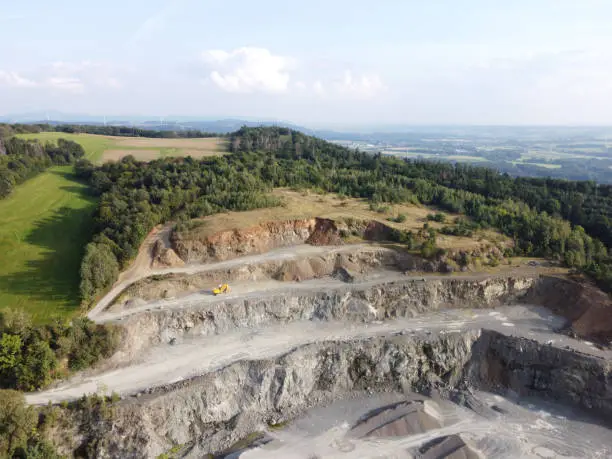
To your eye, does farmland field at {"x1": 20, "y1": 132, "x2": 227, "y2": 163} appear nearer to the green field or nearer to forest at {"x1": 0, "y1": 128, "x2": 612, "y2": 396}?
forest at {"x1": 0, "y1": 128, "x2": 612, "y2": 396}

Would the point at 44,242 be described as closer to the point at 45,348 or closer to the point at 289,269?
the point at 45,348

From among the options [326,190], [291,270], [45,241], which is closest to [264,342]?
[291,270]

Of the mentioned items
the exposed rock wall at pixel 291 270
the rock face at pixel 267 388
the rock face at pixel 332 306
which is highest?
the exposed rock wall at pixel 291 270

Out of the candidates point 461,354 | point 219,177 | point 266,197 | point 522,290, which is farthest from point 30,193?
point 522,290

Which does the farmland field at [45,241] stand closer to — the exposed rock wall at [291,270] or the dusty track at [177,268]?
the dusty track at [177,268]

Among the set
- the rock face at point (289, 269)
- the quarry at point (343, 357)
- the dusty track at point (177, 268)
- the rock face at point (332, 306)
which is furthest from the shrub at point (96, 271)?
the rock face at point (332, 306)
